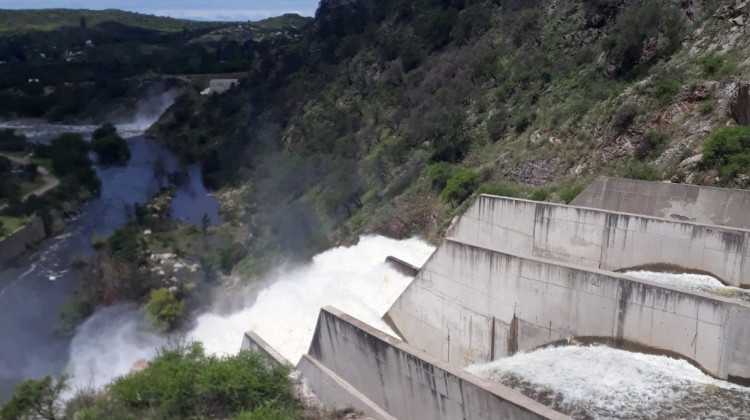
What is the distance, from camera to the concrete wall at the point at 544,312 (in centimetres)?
926

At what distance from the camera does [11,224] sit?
33500mm

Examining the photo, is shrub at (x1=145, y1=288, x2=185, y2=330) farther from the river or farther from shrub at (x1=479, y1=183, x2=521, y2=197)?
shrub at (x1=479, y1=183, x2=521, y2=197)

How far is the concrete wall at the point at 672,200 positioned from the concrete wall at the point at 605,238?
1.50 meters

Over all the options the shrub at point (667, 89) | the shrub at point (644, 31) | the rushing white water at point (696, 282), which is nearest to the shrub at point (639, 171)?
the shrub at point (667, 89)

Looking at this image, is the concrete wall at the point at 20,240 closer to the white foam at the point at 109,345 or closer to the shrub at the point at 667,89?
the white foam at the point at 109,345

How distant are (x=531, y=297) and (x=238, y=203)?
98.5 ft

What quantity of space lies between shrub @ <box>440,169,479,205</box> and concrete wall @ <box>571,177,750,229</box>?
5.56 metres

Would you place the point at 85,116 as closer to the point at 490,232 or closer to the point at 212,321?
the point at 212,321

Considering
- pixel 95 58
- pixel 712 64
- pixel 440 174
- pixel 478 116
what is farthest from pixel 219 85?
pixel 712 64

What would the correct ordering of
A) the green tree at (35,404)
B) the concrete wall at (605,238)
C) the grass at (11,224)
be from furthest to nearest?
1. the grass at (11,224)
2. the green tree at (35,404)
3. the concrete wall at (605,238)

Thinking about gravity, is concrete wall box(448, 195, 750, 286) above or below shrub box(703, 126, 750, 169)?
below

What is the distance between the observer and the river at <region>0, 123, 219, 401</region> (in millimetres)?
21125

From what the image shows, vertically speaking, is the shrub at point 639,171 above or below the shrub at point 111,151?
above

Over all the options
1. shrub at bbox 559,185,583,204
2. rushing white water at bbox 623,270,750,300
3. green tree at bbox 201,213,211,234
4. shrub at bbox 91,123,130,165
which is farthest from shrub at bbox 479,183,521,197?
shrub at bbox 91,123,130,165
